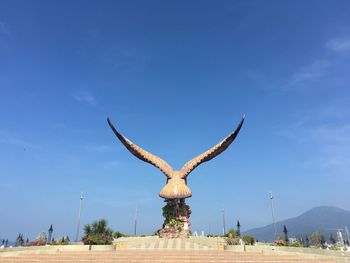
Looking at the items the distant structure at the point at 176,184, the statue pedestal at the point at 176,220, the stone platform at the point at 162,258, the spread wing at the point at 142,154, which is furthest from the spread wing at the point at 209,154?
the stone platform at the point at 162,258

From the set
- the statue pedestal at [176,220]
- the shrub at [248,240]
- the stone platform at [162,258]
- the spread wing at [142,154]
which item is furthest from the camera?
the spread wing at [142,154]

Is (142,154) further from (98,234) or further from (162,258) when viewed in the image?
(162,258)

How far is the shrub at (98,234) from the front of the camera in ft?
81.4

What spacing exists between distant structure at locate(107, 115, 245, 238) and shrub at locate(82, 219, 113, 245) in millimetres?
4798

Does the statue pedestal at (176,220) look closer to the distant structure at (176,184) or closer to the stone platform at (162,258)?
the distant structure at (176,184)

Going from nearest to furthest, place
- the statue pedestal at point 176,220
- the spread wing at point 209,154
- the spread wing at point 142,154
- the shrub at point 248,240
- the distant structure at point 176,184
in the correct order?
the shrub at point 248,240, the statue pedestal at point 176,220, the distant structure at point 176,184, the spread wing at point 209,154, the spread wing at point 142,154

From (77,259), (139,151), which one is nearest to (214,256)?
(77,259)

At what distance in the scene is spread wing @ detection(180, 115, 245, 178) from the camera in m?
29.7

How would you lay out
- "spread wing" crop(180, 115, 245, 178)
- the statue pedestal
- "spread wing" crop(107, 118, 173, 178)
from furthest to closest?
"spread wing" crop(107, 118, 173, 178)
"spread wing" crop(180, 115, 245, 178)
the statue pedestal

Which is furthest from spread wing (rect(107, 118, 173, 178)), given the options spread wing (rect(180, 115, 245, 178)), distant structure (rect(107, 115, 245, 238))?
spread wing (rect(180, 115, 245, 178))

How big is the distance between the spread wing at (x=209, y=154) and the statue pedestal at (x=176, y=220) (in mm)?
2741

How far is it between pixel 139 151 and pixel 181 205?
667cm

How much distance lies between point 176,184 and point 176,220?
126 inches

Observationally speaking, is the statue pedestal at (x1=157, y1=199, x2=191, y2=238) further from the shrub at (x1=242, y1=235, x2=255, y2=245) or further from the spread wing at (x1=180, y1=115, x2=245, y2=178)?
the shrub at (x1=242, y1=235, x2=255, y2=245)
